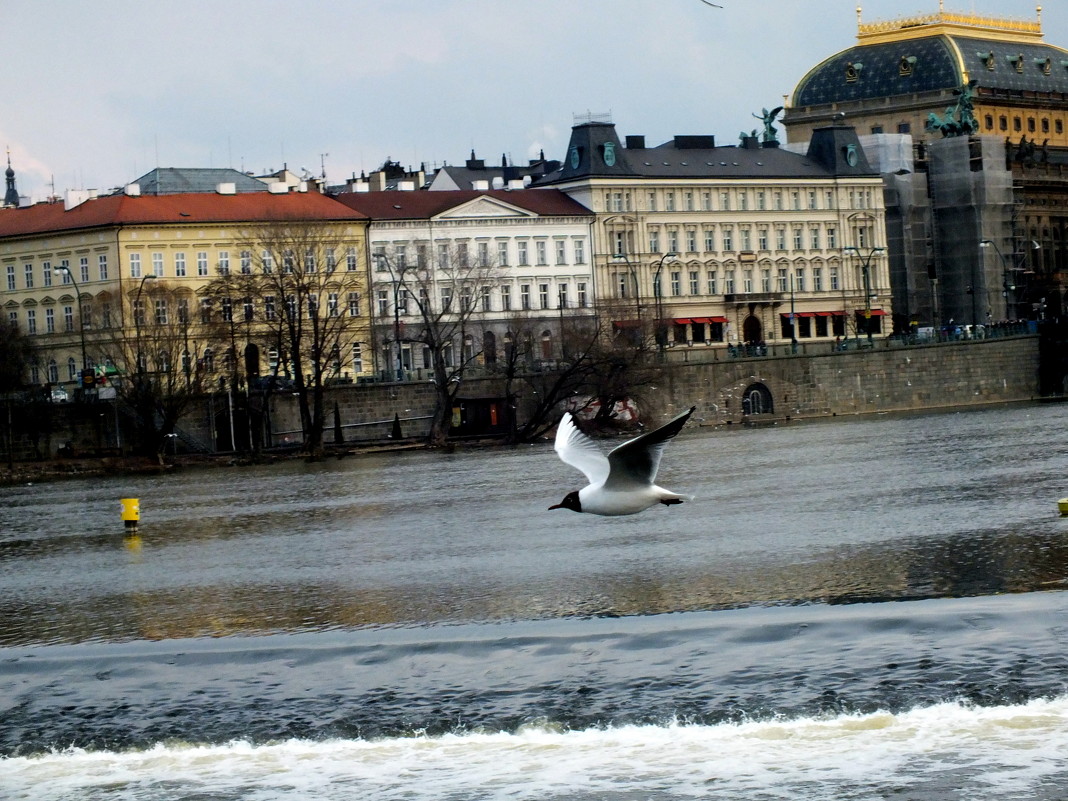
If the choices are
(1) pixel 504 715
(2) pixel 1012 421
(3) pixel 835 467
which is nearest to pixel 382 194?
(2) pixel 1012 421

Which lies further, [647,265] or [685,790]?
[647,265]

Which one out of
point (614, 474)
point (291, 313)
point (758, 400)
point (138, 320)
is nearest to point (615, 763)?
point (614, 474)

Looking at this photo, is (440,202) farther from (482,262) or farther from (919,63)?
(919,63)

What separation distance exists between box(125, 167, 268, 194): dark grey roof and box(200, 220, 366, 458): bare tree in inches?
1176

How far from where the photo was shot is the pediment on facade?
128 m

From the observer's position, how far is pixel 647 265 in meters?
137

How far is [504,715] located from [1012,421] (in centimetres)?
7011

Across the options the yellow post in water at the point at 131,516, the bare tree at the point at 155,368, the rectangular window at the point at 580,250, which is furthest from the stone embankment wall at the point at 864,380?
the yellow post in water at the point at 131,516

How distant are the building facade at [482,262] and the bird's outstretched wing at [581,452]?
266ft

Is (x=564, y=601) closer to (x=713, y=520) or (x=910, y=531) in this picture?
(x=910, y=531)

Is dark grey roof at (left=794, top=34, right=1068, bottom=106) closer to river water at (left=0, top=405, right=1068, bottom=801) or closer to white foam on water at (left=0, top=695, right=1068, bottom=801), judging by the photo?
river water at (left=0, top=405, right=1068, bottom=801)

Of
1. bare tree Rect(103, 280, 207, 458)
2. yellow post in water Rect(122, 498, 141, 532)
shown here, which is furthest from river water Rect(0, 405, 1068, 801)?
bare tree Rect(103, 280, 207, 458)

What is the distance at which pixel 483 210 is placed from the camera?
422ft

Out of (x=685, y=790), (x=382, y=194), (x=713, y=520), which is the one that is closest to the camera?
(x=685, y=790)
